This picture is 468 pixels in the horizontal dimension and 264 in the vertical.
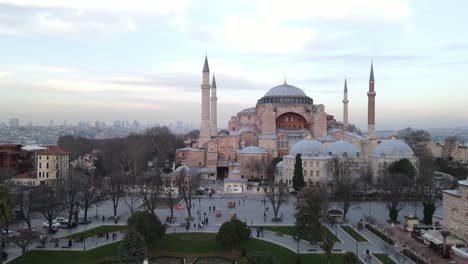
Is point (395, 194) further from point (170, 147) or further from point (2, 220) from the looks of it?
point (170, 147)

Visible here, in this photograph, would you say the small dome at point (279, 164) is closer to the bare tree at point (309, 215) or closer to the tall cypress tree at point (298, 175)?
the tall cypress tree at point (298, 175)

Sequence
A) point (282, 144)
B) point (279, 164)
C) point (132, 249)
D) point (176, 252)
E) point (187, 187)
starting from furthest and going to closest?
point (282, 144) < point (279, 164) < point (187, 187) < point (176, 252) < point (132, 249)

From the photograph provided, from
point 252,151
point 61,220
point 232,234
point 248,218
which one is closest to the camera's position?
point 232,234

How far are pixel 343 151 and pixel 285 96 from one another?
626 inches

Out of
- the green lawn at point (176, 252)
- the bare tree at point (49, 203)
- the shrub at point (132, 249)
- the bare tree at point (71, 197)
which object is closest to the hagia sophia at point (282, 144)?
the bare tree at point (71, 197)

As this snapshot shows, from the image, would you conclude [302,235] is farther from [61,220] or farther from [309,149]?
[309,149]

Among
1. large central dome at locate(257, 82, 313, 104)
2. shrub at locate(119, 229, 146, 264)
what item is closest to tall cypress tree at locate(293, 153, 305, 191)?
large central dome at locate(257, 82, 313, 104)

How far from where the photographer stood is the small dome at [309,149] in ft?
138

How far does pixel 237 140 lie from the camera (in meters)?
50.1

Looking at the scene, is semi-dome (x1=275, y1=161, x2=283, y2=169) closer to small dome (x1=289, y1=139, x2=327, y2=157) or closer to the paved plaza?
small dome (x1=289, y1=139, x2=327, y2=157)

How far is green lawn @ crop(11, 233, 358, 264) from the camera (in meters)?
19.8

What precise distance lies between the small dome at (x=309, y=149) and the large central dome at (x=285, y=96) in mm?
15291

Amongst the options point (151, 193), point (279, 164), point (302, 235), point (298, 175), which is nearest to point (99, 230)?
point (151, 193)

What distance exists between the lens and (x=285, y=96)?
57.8m
